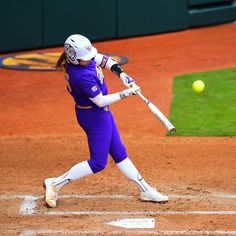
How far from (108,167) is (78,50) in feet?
7.40

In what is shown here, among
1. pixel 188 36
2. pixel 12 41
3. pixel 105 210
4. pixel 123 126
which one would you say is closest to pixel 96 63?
pixel 105 210

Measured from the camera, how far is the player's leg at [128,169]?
7.42 metres

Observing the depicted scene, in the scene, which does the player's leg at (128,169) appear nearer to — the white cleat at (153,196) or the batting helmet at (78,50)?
the white cleat at (153,196)

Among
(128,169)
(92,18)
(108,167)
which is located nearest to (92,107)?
(128,169)

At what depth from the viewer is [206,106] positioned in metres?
11.7

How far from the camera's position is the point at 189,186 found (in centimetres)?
802

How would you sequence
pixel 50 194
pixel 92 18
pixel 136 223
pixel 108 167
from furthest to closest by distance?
pixel 92 18 < pixel 108 167 < pixel 50 194 < pixel 136 223

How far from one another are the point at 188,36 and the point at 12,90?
6730 mm

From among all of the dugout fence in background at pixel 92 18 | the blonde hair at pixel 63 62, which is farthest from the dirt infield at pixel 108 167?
the dugout fence in background at pixel 92 18

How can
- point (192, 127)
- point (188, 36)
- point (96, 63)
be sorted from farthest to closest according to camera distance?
point (188, 36)
point (192, 127)
point (96, 63)

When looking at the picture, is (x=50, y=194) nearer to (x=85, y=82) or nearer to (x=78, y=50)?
(x=85, y=82)

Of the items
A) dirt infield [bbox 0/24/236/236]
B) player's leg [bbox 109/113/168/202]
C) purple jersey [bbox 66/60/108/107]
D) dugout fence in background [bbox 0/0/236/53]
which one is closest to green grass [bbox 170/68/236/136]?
dirt infield [bbox 0/24/236/236]

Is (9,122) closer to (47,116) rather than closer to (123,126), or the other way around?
(47,116)

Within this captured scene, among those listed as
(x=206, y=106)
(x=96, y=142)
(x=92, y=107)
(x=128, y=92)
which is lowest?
(x=206, y=106)
